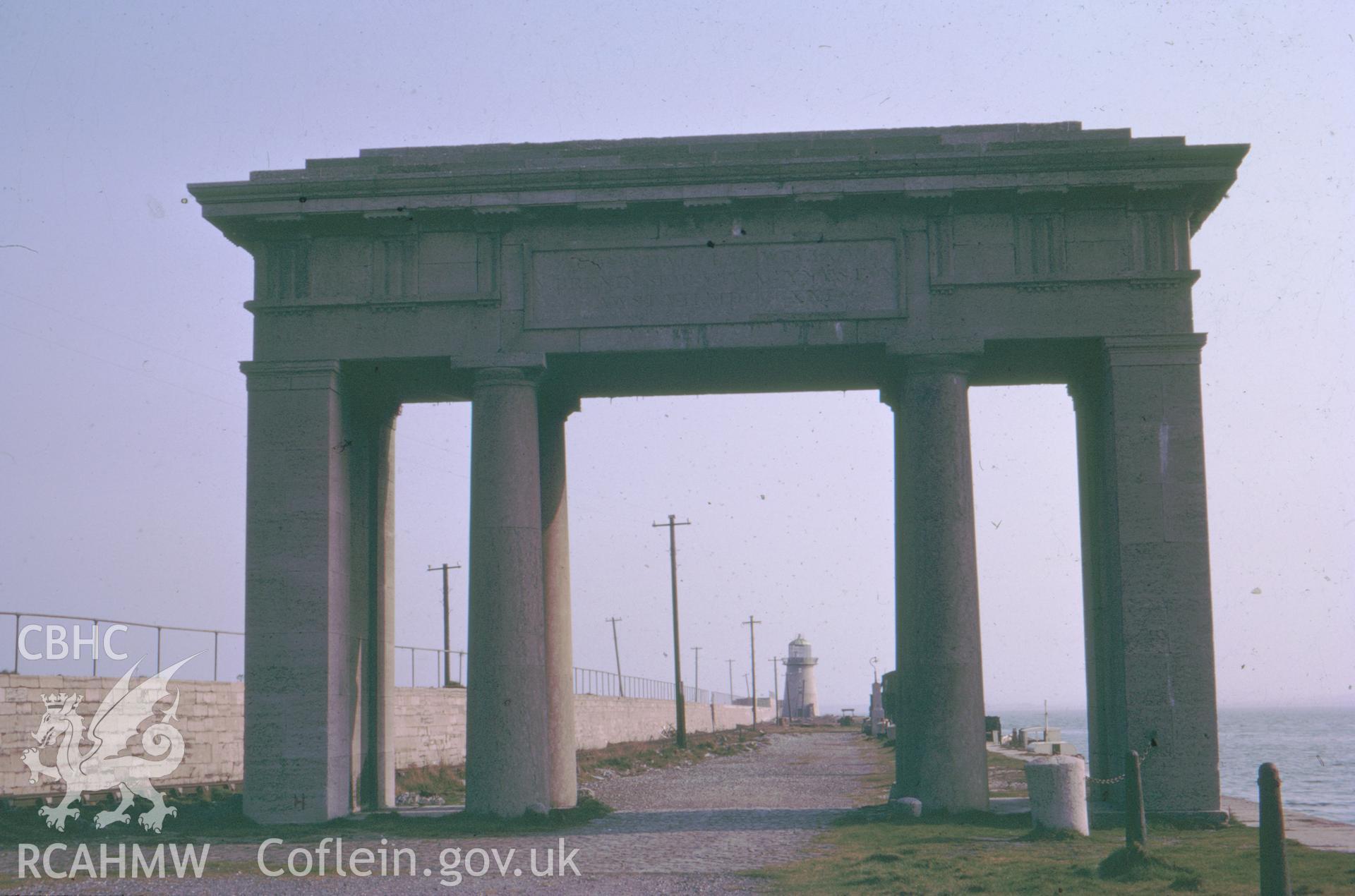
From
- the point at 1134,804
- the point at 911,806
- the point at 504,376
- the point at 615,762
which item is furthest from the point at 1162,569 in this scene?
the point at 615,762

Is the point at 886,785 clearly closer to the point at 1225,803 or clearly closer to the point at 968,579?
the point at 1225,803

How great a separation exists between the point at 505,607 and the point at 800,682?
151 metres

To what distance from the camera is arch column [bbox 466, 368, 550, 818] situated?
24.8 metres

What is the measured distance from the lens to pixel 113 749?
29203 mm

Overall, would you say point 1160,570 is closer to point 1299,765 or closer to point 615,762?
point 615,762

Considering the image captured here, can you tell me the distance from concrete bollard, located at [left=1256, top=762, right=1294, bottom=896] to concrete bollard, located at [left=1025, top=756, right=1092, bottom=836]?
8964 mm

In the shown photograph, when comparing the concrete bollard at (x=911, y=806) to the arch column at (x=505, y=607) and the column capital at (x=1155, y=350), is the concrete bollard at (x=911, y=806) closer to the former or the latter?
the arch column at (x=505, y=607)

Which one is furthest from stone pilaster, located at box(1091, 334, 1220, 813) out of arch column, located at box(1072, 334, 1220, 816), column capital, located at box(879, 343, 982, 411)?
column capital, located at box(879, 343, 982, 411)

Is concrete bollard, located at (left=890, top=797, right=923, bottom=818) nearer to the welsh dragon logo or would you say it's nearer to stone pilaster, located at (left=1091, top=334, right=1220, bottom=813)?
stone pilaster, located at (left=1091, top=334, right=1220, bottom=813)

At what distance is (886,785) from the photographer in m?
36.8

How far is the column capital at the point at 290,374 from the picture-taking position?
26.1 meters

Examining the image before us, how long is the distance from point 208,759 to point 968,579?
1769 centimetres

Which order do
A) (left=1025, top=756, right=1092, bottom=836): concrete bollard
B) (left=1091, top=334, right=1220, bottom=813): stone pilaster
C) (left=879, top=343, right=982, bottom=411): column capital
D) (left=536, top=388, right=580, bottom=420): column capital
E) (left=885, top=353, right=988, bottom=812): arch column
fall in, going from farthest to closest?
(left=536, top=388, right=580, bottom=420): column capital, (left=879, top=343, right=982, bottom=411): column capital, (left=885, top=353, right=988, bottom=812): arch column, (left=1091, top=334, right=1220, bottom=813): stone pilaster, (left=1025, top=756, right=1092, bottom=836): concrete bollard

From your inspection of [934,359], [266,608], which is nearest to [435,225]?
[266,608]
